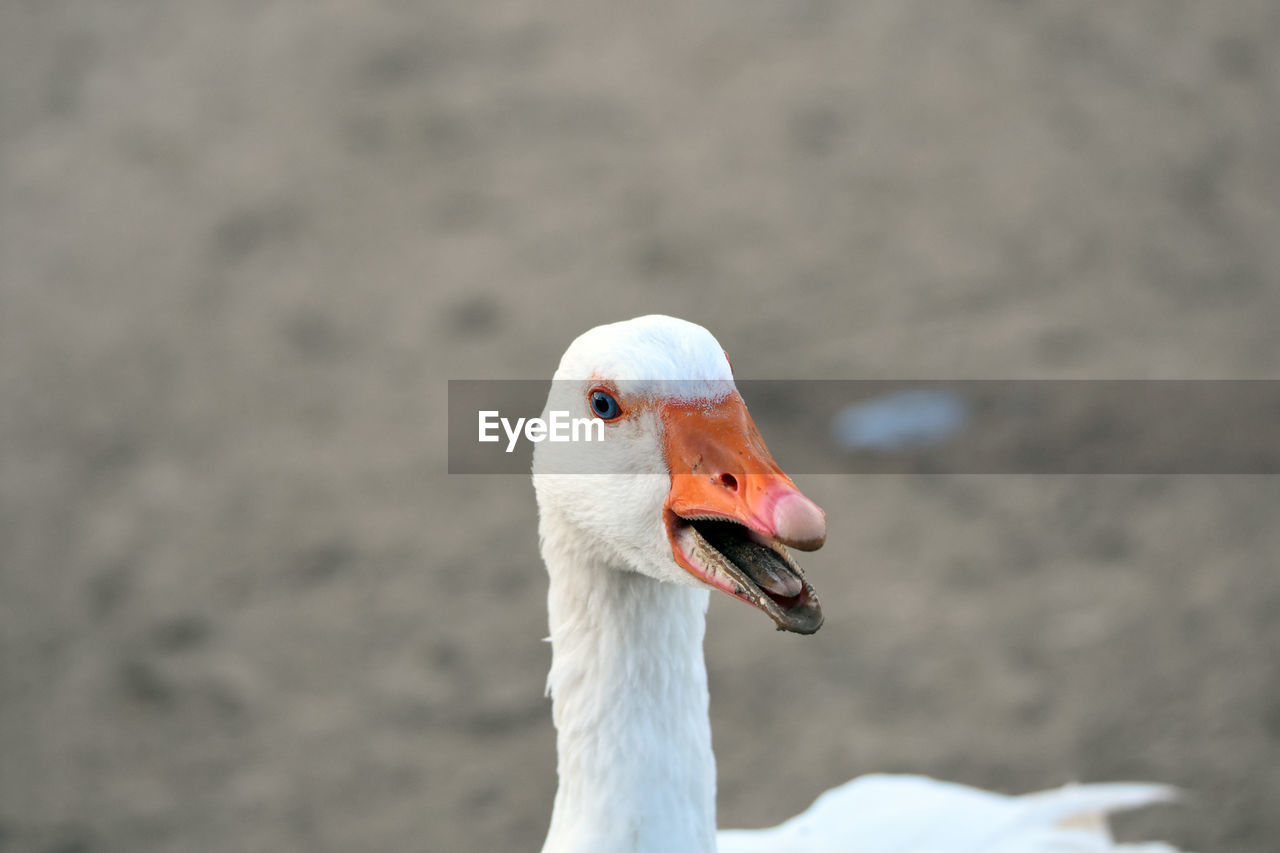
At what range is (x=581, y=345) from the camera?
6.29 ft

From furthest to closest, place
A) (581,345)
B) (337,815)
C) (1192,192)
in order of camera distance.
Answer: (1192,192) < (337,815) < (581,345)

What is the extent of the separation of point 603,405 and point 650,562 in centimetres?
25

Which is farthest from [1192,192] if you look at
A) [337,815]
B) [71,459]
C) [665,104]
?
[71,459]

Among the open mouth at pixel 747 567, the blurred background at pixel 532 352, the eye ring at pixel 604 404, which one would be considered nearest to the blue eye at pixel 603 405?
the eye ring at pixel 604 404

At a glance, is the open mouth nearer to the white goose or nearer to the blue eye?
the white goose

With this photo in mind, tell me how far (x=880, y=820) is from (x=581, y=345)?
137cm

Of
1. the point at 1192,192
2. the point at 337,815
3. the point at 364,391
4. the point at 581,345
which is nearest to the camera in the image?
the point at 581,345

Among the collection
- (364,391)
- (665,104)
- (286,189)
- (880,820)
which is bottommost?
(880,820)

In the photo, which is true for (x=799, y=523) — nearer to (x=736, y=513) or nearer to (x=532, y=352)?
(x=736, y=513)

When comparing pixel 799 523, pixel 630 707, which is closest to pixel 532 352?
pixel 630 707

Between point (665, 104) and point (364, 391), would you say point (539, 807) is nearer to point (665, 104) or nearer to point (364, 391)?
point (364, 391)

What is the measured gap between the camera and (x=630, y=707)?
2041 millimetres
